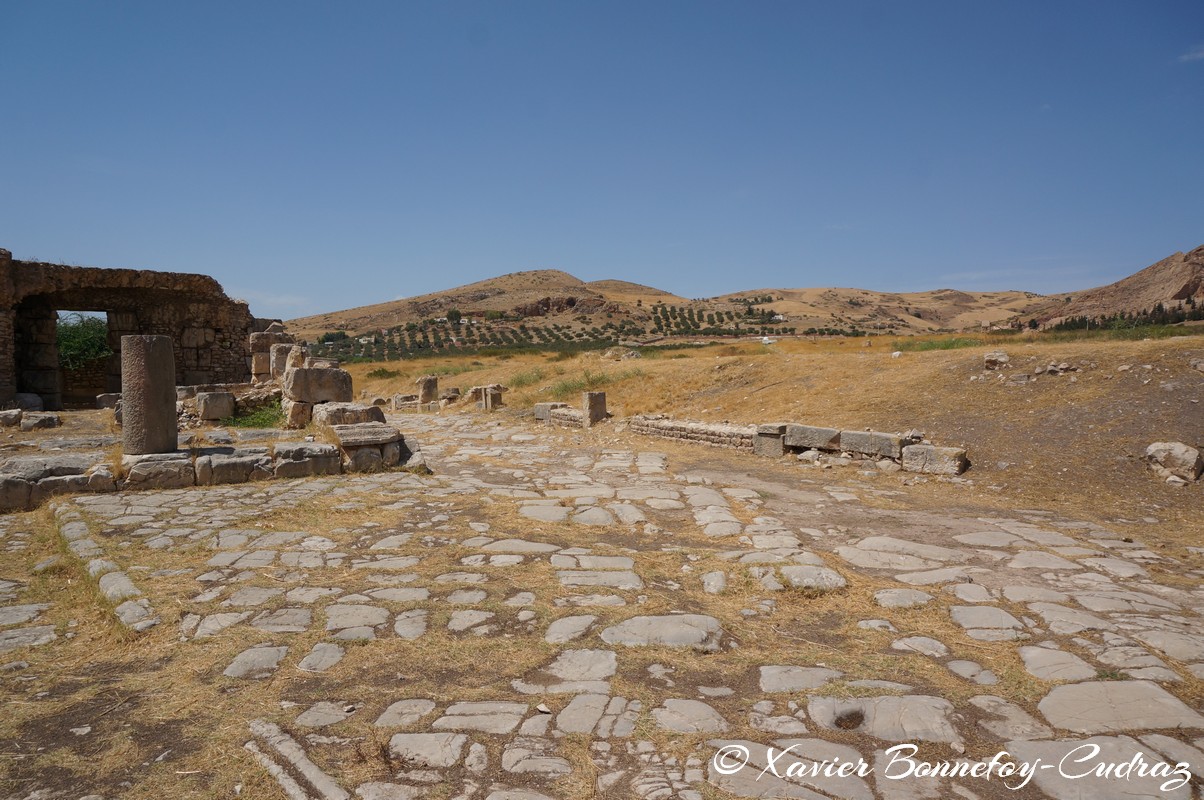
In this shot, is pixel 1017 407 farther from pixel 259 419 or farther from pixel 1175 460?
pixel 259 419

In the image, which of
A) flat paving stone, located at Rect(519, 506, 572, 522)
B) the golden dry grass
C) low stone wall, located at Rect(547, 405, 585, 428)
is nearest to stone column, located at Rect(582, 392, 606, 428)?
low stone wall, located at Rect(547, 405, 585, 428)

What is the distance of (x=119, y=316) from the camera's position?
57.0ft

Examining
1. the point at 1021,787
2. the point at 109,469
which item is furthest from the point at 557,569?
the point at 109,469

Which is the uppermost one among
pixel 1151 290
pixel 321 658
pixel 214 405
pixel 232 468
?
pixel 1151 290

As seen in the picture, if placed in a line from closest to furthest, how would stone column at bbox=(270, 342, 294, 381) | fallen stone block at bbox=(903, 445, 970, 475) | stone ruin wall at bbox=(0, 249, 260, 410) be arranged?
fallen stone block at bbox=(903, 445, 970, 475)
stone column at bbox=(270, 342, 294, 381)
stone ruin wall at bbox=(0, 249, 260, 410)

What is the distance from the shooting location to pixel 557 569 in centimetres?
462

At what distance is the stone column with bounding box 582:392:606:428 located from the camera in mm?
13204

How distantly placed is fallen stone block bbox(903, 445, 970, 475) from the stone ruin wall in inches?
615

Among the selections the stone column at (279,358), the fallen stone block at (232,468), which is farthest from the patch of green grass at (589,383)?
the fallen stone block at (232,468)

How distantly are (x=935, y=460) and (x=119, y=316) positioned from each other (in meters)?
19.2

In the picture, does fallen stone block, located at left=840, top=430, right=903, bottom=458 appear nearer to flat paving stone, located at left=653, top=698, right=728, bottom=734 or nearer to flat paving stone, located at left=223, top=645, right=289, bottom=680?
flat paving stone, located at left=653, top=698, right=728, bottom=734

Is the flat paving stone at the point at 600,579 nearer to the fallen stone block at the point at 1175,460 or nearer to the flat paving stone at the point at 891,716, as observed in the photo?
the flat paving stone at the point at 891,716

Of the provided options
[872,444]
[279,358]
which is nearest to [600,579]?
[872,444]

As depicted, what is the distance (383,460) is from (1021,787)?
705 centimetres
